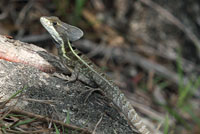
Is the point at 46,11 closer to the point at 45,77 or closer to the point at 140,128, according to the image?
the point at 45,77

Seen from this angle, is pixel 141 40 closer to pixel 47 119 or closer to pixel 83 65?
pixel 83 65

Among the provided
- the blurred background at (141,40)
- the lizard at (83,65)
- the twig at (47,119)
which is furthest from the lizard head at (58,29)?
the blurred background at (141,40)

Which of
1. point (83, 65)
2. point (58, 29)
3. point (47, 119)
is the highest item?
point (58, 29)

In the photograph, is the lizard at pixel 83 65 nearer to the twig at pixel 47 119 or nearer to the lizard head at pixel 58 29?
the lizard head at pixel 58 29

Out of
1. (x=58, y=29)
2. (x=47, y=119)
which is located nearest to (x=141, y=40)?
(x=58, y=29)

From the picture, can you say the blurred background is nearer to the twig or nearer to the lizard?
the lizard
